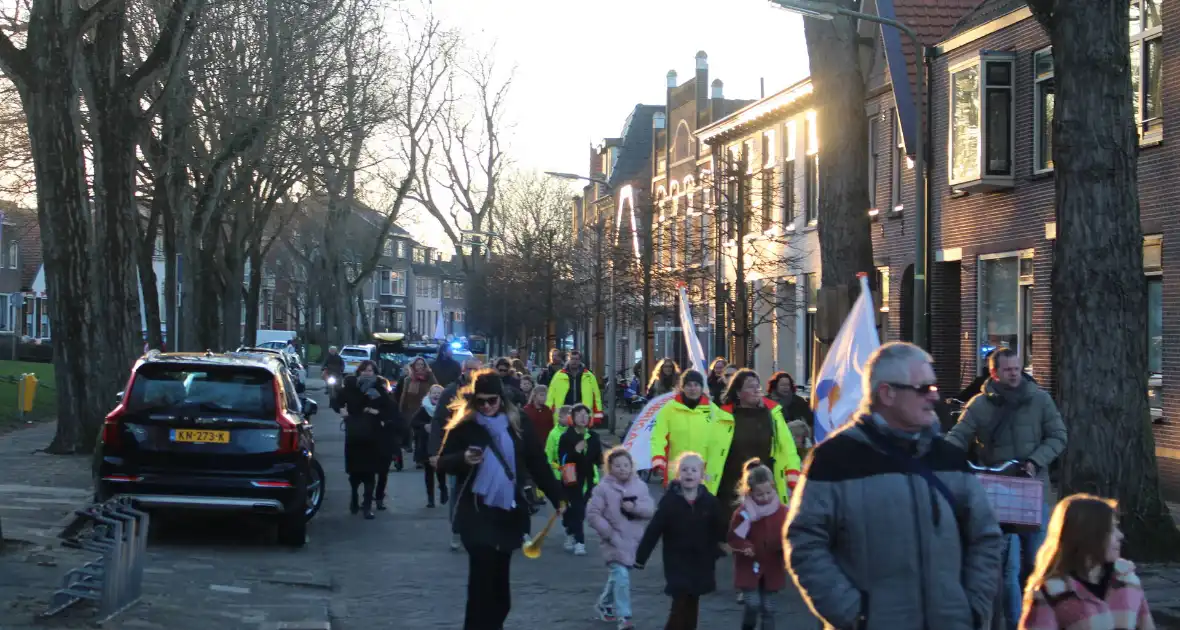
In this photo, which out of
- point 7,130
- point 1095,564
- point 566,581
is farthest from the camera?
point 7,130

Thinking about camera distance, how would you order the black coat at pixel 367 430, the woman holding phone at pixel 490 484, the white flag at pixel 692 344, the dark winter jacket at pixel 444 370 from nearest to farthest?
the woman holding phone at pixel 490 484 < the white flag at pixel 692 344 < the black coat at pixel 367 430 < the dark winter jacket at pixel 444 370

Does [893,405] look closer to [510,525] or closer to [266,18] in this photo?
[510,525]

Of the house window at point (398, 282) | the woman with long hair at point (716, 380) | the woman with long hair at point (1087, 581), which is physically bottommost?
the woman with long hair at point (1087, 581)

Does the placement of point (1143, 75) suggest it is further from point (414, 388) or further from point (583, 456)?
point (414, 388)

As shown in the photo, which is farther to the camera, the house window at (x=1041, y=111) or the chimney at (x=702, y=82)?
the chimney at (x=702, y=82)

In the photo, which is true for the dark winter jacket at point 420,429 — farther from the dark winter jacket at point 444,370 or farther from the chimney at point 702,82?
the chimney at point 702,82

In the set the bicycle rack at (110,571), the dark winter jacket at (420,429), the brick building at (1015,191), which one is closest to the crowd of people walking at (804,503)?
the bicycle rack at (110,571)

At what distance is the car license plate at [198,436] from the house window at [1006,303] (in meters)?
14.5

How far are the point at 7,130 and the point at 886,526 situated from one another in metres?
35.3

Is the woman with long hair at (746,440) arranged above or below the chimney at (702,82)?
below

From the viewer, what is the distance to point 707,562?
9.50 metres

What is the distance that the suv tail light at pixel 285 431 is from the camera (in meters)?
14.0

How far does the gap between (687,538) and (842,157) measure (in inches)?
344

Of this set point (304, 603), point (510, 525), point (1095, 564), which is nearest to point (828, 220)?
point (304, 603)
